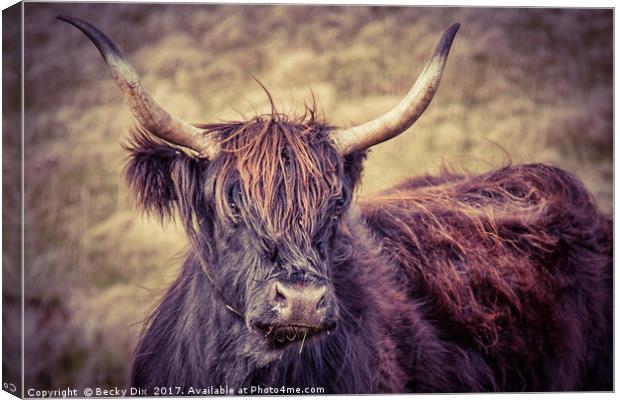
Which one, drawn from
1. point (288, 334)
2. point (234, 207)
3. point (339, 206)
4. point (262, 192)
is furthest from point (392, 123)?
point (288, 334)

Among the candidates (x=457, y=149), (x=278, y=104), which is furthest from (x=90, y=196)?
(x=457, y=149)

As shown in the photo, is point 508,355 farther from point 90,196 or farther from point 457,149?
point 90,196

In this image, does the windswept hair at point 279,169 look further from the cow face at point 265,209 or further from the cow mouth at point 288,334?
the cow mouth at point 288,334

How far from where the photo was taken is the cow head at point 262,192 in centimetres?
463

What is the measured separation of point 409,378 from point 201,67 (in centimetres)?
236

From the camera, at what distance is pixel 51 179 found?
5527 millimetres

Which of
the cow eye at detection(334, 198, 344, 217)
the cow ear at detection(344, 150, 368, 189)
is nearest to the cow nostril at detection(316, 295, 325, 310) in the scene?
the cow eye at detection(334, 198, 344, 217)

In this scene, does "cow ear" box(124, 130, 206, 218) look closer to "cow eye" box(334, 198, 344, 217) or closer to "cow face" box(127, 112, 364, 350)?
"cow face" box(127, 112, 364, 350)

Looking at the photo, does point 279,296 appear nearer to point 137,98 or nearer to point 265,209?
point 265,209

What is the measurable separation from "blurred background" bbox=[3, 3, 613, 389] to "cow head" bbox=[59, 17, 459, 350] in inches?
27.3

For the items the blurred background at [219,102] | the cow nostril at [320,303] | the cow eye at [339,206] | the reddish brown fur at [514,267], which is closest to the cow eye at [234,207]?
the cow eye at [339,206]

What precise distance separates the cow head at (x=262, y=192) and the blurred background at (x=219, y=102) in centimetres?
69

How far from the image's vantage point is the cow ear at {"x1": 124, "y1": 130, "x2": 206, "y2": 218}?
16.3 feet

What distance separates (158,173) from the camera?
16.5 ft
